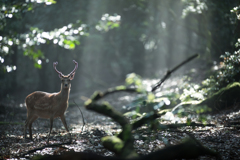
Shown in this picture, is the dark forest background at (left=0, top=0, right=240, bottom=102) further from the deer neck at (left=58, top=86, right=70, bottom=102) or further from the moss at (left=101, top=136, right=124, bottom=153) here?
the moss at (left=101, top=136, right=124, bottom=153)

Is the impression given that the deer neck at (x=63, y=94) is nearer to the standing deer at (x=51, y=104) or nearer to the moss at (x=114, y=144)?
the standing deer at (x=51, y=104)

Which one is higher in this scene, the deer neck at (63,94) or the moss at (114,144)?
the deer neck at (63,94)

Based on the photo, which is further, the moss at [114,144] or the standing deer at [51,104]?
the standing deer at [51,104]

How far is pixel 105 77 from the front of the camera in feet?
117

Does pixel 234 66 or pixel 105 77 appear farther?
pixel 105 77

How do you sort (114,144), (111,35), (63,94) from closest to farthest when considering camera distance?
1. (114,144)
2. (63,94)
3. (111,35)

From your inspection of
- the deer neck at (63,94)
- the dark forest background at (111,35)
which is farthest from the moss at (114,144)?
the deer neck at (63,94)

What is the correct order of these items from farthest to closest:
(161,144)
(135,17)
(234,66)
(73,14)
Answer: (135,17) < (73,14) < (234,66) < (161,144)

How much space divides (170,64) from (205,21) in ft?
54.1

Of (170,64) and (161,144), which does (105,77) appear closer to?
(170,64)

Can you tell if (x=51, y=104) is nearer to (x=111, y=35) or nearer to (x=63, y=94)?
(x=63, y=94)

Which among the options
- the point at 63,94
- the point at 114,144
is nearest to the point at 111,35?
the point at 63,94

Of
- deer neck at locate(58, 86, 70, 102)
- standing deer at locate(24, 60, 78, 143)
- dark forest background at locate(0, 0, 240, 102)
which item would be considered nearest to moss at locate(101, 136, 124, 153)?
dark forest background at locate(0, 0, 240, 102)

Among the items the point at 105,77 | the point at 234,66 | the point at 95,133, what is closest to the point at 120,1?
the point at 105,77
